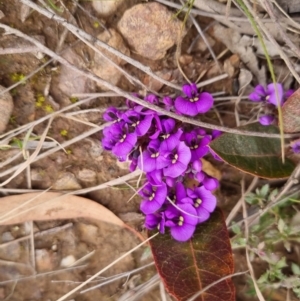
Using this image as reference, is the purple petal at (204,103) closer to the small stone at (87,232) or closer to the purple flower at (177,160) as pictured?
the purple flower at (177,160)

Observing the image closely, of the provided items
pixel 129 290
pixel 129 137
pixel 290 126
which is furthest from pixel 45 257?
pixel 290 126

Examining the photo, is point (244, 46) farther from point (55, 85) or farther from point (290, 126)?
point (55, 85)

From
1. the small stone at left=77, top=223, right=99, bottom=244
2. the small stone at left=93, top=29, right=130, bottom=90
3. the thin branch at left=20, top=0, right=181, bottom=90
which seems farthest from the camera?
the small stone at left=77, top=223, right=99, bottom=244

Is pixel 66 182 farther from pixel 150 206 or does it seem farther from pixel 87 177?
pixel 150 206

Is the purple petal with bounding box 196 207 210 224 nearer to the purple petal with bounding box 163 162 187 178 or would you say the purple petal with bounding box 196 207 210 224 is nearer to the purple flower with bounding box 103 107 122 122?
the purple petal with bounding box 163 162 187 178

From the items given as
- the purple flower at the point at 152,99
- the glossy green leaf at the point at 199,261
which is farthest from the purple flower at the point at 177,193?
the purple flower at the point at 152,99

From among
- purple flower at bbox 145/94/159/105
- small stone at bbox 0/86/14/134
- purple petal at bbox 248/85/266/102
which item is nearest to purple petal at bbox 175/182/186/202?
purple flower at bbox 145/94/159/105
